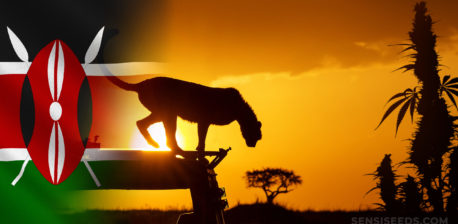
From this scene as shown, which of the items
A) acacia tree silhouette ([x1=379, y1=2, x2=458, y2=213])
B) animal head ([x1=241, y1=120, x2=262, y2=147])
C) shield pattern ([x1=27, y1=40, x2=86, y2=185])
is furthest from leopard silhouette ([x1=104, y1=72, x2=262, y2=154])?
acacia tree silhouette ([x1=379, y1=2, x2=458, y2=213])

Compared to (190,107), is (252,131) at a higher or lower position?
lower

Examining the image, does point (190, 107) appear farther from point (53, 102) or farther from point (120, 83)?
point (53, 102)

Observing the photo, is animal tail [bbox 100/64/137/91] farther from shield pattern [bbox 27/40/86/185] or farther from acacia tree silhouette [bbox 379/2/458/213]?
acacia tree silhouette [bbox 379/2/458/213]

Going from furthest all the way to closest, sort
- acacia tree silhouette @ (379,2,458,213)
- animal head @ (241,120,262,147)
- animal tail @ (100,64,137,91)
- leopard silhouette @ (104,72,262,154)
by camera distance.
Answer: acacia tree silhouette @ (379,2,458,213) → animal head @ (241,120,262,147) → animal tail @ (100,64,137,91) → leopard silhouette @ (104,72,262,154)

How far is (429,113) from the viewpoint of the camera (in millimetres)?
15398

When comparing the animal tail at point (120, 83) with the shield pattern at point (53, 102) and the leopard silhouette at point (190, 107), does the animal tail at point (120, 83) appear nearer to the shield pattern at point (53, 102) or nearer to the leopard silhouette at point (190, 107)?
the leopard silhouette at point (190, 107)

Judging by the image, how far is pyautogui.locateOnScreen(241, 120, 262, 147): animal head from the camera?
10758mm

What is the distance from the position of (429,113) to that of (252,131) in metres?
6.80

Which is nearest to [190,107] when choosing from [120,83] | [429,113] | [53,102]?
[120,83]

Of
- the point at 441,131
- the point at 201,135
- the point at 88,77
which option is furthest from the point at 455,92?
the point at 88,77

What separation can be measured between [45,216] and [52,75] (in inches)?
130

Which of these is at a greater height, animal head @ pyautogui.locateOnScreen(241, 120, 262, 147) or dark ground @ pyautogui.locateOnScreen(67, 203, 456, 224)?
animal head @ pyautogui.locateOnScreen(241, 120, 262, 147)

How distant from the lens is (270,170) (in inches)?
1608

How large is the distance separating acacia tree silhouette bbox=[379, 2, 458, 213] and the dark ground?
7.45 ft
